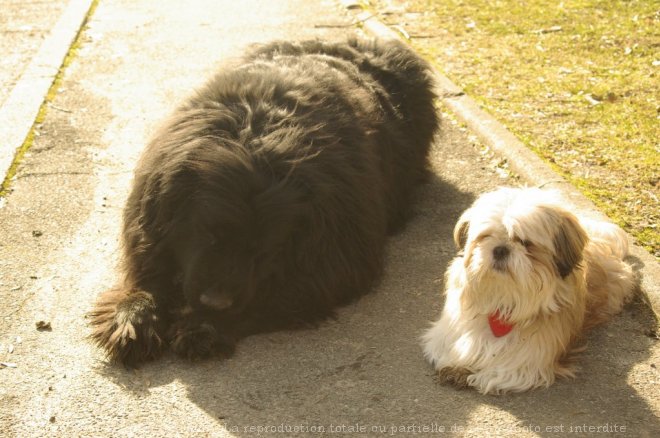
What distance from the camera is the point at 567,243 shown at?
4000mm

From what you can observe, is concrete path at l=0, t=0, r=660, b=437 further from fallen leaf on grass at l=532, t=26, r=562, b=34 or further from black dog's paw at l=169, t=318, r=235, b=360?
fallen leaf on grass at l=532, t=26, r=562, b=34

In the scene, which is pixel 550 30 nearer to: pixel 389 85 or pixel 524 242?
pixel 389 85

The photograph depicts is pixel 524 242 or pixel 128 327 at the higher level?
pixel 524 242

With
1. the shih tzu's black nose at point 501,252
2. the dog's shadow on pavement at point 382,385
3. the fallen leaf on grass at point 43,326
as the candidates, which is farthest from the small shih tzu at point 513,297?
the fallen leaf on grass at point 43,326

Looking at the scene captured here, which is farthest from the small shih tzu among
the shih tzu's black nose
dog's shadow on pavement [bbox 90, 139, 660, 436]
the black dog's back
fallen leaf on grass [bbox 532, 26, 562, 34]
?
fallen leaf on grass [bbox 532, 26, 562, 34]

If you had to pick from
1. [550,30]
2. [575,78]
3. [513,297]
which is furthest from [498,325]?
[550,30]

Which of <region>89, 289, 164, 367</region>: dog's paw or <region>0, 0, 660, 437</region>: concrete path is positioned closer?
<region>0, 0, 660, 437</region>: concrete path

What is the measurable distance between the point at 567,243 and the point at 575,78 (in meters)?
4.53

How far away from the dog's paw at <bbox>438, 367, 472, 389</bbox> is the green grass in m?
1.72

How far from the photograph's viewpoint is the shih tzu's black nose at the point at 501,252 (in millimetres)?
3975

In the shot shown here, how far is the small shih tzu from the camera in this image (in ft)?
13.1

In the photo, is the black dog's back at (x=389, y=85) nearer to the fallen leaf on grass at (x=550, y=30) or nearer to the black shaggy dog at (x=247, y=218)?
the black shaggy dog at (x=247, y=218)

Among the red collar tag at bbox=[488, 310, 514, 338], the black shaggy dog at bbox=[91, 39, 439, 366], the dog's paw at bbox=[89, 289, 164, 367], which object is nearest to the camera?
the red collar tag at bbox=[488, 310, 514, 338]

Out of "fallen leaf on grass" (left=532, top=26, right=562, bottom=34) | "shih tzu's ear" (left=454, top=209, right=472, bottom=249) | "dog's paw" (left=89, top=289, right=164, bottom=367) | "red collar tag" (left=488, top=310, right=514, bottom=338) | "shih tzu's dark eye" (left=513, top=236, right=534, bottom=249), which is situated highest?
"shih tzu's dark eye" (left=513, top=236, right=534, bottom=249)
